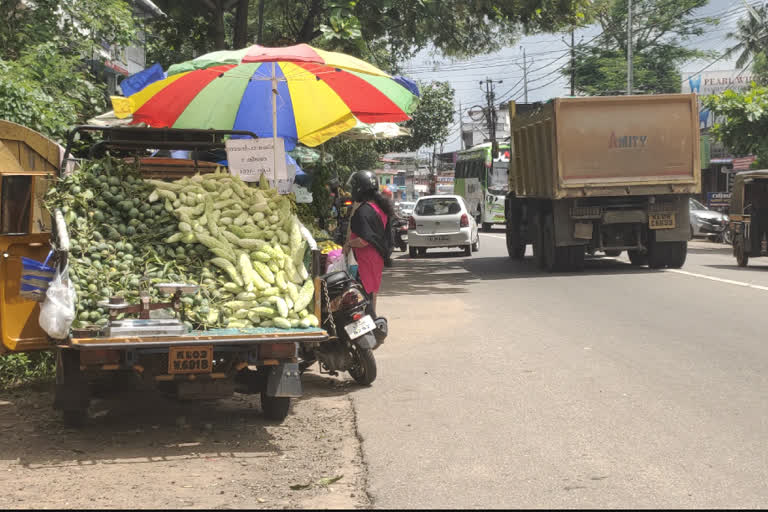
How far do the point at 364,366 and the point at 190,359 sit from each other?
7.98 feet

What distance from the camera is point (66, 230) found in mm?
6734

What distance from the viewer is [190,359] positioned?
635 centimetres

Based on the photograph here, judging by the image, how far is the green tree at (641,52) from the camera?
184 ft

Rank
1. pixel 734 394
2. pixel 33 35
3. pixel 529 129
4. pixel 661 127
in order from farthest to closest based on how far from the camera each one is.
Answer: pixel 529 129
pixel 661 127
pixel 33 35
pixel 734 394

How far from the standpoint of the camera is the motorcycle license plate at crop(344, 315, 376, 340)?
→ 26.6 ft

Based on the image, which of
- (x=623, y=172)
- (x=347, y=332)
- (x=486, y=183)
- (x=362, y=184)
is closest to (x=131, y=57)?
(x=486, y=183)

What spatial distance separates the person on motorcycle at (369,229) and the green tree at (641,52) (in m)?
47.1

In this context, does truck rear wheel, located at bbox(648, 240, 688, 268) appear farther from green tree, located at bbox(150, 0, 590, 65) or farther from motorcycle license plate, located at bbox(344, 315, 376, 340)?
motorcycle license plate, located at bbox(344, 315, 376, 340)

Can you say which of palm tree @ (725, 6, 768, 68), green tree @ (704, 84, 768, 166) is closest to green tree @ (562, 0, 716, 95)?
palm tree @ (725, 6, 768, 68)

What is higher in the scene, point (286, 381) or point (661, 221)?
point (661, 221)

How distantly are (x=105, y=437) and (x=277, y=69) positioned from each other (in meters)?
4.77

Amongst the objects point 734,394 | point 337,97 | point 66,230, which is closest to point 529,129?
point 337,97

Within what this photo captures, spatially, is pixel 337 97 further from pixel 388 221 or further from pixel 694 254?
pixel 694 254

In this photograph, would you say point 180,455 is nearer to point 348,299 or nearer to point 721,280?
point 348,299
